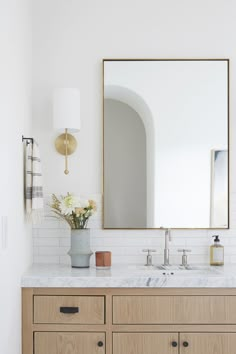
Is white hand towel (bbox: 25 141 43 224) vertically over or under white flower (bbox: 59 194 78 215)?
over

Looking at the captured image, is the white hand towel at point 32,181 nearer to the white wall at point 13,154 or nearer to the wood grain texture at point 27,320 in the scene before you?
the white wall at point 13,154

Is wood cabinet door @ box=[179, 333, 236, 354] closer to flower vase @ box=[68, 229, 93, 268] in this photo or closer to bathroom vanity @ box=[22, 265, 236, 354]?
bathroom vanity @ box=[22, 265, 236, 354]

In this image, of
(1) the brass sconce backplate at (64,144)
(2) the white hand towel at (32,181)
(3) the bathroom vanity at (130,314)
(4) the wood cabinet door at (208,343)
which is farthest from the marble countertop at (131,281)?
(1) the brass sconce backplate at (64,144)

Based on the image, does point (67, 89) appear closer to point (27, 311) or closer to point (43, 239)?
point (43, 239)

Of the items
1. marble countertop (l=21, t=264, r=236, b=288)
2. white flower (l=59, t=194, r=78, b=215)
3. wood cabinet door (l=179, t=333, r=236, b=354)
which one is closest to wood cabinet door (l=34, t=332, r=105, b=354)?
marble countertop (l=21, t=264, r=236, b=288)

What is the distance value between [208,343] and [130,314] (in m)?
0.48

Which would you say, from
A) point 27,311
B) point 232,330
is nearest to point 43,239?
point 27,311

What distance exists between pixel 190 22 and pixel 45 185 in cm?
149

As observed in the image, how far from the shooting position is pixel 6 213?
2912 millimetres

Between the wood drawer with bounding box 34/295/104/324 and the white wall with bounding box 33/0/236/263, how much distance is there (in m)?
0.59

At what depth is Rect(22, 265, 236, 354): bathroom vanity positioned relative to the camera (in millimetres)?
3361

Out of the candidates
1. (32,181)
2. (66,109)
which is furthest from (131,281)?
(66,109)

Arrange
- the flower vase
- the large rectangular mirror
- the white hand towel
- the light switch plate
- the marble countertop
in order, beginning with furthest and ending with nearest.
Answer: the large rectangular mirror
the flower vase
the white hand towel
the marble countertop
the light switch plate

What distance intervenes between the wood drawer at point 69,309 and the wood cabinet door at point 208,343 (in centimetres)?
50
